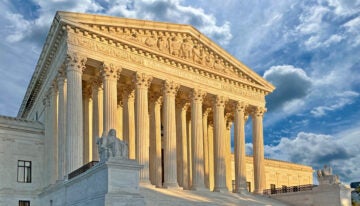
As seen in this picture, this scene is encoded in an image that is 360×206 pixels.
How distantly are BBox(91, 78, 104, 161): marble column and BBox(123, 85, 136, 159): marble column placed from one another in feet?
9.14

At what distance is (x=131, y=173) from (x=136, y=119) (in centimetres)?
1446

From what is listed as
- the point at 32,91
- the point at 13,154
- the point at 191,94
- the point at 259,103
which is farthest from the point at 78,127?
the point at 259,103

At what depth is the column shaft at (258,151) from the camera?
47.9 meters

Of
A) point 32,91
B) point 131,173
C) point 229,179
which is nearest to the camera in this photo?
point 131,173

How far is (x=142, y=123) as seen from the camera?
38.5 meters

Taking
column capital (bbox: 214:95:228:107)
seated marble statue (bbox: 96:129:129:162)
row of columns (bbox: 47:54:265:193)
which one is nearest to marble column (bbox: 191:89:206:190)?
row of columns (bbox: 47:54:265:193)

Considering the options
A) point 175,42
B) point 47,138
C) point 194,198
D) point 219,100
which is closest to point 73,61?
point 47,138

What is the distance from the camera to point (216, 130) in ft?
150

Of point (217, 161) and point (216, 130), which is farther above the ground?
point (216, 130)

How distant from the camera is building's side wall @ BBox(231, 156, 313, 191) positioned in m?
63.8

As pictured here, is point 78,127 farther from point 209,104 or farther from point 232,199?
point 209,104

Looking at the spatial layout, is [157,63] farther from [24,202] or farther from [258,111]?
[24,202]

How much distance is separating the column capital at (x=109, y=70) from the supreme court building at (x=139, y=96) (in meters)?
0.08

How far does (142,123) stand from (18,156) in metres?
11.0
